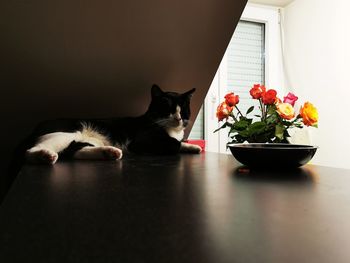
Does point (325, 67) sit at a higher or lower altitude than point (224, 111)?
higher

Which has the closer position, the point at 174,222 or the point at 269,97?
the point at 174,222

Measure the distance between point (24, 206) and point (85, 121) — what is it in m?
0.89

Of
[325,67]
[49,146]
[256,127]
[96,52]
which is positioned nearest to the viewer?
[49,146]

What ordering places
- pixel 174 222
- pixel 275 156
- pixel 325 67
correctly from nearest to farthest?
pixel 174 222 < pixel 275 156 < pixel 325 67

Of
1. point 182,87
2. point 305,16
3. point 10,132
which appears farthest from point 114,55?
point 305,16

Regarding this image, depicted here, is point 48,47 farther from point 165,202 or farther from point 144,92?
point 165,202

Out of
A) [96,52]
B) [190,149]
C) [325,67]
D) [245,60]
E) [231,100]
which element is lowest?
[190,149]

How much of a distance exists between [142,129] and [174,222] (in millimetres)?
1046

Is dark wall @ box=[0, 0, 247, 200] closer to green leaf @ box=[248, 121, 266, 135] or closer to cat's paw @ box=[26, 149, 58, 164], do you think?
green leaf @ box=[248, 121, 266, 135]

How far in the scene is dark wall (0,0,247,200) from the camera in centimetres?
93

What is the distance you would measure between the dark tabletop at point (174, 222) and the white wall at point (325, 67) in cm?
199

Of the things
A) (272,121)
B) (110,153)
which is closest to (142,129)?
(110,153)

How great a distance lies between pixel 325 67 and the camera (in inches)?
92.0

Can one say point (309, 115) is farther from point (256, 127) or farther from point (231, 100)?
point (231, 100)
